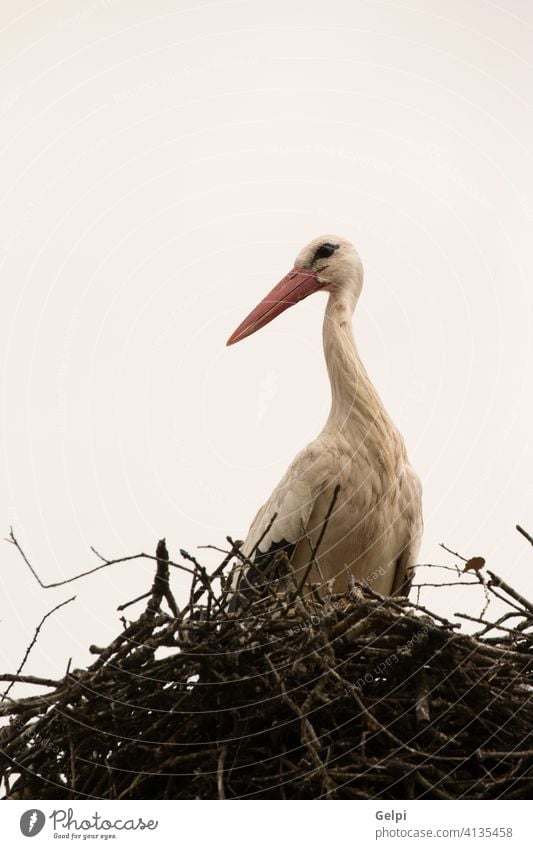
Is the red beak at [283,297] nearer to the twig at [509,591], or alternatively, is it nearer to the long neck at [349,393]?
the long neck at [349,393]

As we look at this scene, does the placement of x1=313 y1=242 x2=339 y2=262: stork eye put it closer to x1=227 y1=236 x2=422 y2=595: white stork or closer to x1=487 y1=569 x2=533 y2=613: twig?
x1=227 y1=236 x2=422 y2=595: white stork

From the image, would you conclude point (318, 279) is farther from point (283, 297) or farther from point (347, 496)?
point (347, 496)

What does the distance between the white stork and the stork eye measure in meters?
0.13

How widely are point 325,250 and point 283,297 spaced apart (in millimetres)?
152

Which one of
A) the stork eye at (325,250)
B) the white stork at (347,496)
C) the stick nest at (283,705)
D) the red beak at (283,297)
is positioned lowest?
the stick nest at (283,705)

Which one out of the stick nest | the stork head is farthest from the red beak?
the stick nest

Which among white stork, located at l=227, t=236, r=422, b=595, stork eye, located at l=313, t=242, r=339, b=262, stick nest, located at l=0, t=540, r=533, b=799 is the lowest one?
stick nest, located at l=0, t=540, r=533, b=799

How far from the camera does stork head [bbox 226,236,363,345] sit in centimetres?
270

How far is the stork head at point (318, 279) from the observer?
2.70 metres

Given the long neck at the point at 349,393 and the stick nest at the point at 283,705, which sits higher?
the long neck at the point at 349,393

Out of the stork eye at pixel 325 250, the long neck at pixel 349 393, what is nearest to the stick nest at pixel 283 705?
the long neck at pixel 349 393

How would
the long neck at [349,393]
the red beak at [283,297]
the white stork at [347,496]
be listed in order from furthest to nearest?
the red beak at [283,297] → the long neck at [349,393] → the white stork at [347,496]

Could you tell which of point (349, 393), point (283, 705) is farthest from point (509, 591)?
point (349, 393)

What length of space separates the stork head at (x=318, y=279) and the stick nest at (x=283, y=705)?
1.04m
